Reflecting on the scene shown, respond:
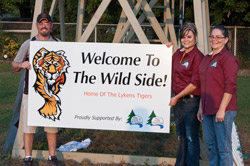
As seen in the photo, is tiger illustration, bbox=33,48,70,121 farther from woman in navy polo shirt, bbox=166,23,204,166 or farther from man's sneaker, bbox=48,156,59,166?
woman in navy polo shirt, bbox=166,23,204,166

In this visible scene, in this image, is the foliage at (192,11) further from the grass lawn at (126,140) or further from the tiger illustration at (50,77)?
the tiger illustration at (50,77)

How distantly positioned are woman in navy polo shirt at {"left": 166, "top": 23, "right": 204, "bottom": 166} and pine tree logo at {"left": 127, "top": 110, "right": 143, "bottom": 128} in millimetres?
511

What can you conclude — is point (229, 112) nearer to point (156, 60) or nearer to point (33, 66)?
point (156, 60)

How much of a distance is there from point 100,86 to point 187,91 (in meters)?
1.24

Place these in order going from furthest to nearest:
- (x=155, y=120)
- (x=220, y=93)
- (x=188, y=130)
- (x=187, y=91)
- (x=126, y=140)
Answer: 1. (x=126, y=140)
2. (x=155, y=120)
3. (x=188, y=130)
4. (x=187, y=91)
5. (x=220, y=93)

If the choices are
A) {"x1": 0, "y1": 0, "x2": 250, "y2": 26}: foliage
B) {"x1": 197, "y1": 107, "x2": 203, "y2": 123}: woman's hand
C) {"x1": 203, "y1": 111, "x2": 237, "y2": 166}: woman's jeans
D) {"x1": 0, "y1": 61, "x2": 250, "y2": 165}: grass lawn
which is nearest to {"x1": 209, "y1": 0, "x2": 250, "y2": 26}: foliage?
{"x1": 0, "y1": 0, "x2": 250, "y2": 26}: foliage

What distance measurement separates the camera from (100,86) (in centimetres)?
550

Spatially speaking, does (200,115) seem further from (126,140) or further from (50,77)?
(126,140)

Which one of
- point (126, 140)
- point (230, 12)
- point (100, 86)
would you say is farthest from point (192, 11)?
point (100, 86)

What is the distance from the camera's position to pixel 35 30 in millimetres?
6008

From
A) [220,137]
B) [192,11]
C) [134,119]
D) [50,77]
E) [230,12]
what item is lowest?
[220,137]

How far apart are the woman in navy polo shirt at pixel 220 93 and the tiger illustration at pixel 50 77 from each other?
6.40ft

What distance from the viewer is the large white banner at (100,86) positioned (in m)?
5.36

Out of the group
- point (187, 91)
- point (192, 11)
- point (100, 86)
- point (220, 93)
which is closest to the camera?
point (220, 93)
